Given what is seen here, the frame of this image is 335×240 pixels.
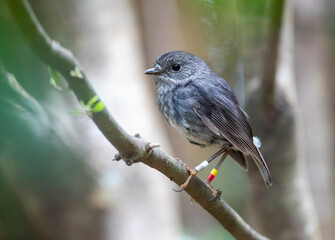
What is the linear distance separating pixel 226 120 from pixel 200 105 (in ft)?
0.64

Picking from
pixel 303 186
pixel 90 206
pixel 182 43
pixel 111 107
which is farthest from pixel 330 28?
pixel 90 206

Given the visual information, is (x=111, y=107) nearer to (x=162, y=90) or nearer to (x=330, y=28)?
(x=162, y=90)

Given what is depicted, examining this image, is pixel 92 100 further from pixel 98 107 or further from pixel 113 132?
pixel 113 132

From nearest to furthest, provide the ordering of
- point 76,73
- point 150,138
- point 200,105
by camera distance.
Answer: point 76,73, point 200,105, point 150,138

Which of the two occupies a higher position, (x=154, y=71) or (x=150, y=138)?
(x=150, y=138)

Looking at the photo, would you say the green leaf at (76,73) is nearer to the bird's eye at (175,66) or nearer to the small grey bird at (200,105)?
the small grey bird at (200,105)

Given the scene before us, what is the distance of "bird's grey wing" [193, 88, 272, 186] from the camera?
2.87 meters

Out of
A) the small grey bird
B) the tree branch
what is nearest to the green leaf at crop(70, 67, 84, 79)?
the tree branch

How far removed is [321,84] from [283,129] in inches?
94.7

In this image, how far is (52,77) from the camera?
1.49 m

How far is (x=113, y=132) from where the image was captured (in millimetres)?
1669

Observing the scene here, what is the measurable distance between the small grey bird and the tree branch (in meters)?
0.33

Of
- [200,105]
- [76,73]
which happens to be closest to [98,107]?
[76,73]

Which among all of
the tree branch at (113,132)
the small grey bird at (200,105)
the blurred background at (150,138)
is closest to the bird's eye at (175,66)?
the small grey bird at (200,105)
